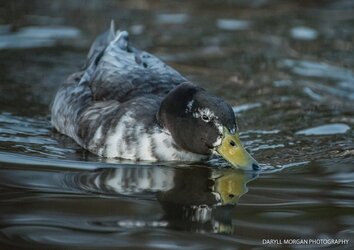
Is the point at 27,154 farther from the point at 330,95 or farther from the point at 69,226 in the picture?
the point at 330,95

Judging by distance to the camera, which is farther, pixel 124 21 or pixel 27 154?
pixel 124 21

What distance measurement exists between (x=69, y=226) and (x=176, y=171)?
1918 mm

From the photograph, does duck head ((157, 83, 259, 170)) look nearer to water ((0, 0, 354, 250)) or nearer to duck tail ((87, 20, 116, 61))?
water ((0, 0, 354, 250))

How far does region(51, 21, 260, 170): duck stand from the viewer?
8.05m

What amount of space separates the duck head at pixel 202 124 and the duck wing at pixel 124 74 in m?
0.67

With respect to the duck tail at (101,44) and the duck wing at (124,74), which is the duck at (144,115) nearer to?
the duck wing at (124,74)

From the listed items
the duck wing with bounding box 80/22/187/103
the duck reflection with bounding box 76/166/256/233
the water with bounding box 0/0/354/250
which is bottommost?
the duck reflection with bounding box 76/166/256/233

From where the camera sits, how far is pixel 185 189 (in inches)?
301

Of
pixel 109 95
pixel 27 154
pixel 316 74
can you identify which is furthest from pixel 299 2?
pixel 27 154

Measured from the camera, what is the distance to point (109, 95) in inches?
363

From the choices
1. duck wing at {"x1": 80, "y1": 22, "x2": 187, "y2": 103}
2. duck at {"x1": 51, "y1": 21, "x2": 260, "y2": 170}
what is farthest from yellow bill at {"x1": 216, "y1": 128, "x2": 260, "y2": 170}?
duck wing at {"x1": 80, "y1": 22, "x2": 187, "y2": 103}

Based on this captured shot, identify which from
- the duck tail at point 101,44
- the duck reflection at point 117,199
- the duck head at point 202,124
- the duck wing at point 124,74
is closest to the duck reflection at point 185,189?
the duck reflection at point 117,199

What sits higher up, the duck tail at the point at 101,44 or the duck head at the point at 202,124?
the duck tail at the point at 101,44

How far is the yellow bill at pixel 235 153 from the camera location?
313 inches
